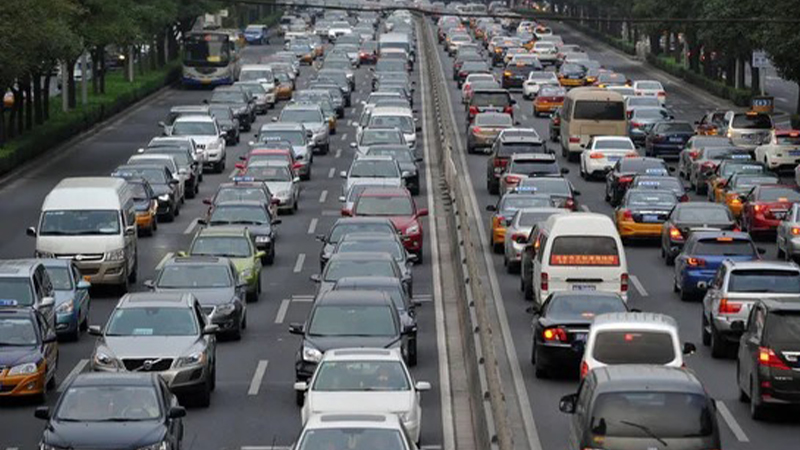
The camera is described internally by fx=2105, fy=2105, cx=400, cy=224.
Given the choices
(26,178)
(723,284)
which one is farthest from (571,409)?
(26,178)

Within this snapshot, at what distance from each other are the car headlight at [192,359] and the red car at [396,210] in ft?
52.1

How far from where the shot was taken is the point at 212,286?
35.1 meters

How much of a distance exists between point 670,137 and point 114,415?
45219 millimetres

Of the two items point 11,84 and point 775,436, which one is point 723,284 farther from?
point 11,84

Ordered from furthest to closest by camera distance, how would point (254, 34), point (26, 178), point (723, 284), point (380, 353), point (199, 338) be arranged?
1. point (254, 34)
2. point (26, 178)
3. point (723, 284)
4. point (199, 338)
5. point (380, 353)

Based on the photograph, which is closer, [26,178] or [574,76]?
[26,178]

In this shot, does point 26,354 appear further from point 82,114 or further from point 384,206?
point 82,114

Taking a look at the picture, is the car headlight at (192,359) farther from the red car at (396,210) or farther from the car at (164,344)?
the red car at (396,210)

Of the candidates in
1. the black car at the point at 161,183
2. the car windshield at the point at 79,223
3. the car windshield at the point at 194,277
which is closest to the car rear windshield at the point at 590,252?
the car windshield at the point at 194,277

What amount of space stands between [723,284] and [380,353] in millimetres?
8548

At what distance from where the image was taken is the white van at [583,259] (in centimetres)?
3516

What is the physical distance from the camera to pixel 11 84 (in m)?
64.7

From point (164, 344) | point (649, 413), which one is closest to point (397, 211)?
point (164, 344)

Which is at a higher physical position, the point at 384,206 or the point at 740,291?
the point at 740,291
